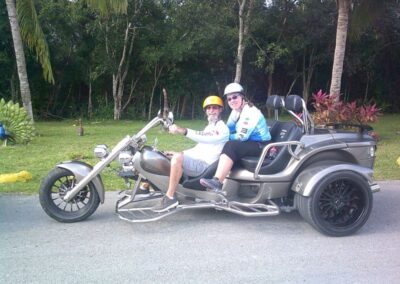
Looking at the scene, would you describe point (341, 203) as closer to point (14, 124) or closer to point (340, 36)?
point (340, 36)

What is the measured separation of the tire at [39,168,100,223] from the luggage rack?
35cm

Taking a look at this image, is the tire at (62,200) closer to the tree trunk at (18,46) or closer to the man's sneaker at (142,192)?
the man's sneaker at (142,192)

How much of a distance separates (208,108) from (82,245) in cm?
206

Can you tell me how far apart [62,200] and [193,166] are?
155cm

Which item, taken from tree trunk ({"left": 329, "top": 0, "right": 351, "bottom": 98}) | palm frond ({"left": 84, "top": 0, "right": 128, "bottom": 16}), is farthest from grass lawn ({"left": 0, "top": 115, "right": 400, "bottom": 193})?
palm frond ({"left": 84, "top": 0, "right": 128, "bottom": 16})

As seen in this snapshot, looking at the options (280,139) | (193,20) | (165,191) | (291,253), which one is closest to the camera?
(291,253)

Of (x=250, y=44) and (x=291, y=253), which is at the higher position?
(x=250, y=44)

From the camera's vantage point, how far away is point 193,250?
4633 millimetres

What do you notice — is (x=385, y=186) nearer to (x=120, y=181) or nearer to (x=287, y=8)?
(x=120, y=181)

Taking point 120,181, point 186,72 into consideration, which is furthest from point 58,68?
point 120,181

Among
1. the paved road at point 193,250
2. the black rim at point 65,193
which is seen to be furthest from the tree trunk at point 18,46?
the paved road at point 193,250

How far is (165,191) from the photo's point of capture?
17.9 ft

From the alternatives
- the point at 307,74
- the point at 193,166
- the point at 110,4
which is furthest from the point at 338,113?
the point at 307,74

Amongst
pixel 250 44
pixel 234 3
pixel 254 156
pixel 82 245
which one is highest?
pixel 234 3
